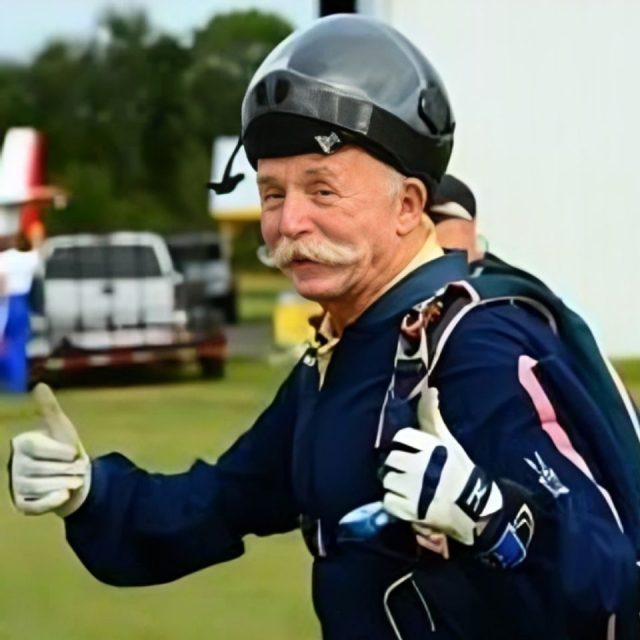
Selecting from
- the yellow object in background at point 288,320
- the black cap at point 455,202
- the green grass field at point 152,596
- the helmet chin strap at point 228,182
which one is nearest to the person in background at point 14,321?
the green grass field at point 152,596

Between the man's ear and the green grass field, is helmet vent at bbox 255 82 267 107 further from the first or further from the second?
the green grass field

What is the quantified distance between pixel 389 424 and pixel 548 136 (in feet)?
49.6

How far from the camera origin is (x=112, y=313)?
15.8 metres

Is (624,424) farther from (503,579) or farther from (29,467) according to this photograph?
(29,467)

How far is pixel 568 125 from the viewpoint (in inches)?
679

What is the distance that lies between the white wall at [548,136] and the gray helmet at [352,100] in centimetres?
1447

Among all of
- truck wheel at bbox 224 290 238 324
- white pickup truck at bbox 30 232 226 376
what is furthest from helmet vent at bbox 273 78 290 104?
truck wheel at bbox 224 290 238 324

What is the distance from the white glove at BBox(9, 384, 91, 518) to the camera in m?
2.68

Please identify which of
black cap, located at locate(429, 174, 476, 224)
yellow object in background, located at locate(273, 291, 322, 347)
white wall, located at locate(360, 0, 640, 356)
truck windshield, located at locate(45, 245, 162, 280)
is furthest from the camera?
white wall, located at locate(360, 0, 640, 356)

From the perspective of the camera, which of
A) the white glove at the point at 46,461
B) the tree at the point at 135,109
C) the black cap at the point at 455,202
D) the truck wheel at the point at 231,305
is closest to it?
the white glove at the point at 46,461

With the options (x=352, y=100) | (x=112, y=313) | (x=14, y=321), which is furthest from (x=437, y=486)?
(x=112, y=313)

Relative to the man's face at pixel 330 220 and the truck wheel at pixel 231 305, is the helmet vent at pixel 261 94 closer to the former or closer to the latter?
the man's face at pixel 330 220

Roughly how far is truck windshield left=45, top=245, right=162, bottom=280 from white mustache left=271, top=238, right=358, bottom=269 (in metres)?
13.8

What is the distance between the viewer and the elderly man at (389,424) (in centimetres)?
227
